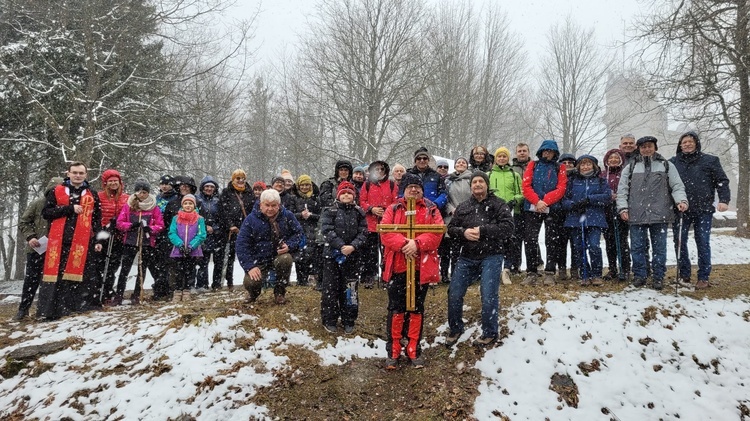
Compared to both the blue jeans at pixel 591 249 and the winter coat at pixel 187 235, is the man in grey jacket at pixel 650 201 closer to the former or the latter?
the blue jeans at pixel 591 249

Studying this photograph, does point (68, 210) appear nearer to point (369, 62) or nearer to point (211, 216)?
point (211, 216)

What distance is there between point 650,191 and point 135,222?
28.1ft

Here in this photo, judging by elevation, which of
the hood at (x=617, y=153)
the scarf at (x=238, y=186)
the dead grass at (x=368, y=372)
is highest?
the hood at (x=617, y=153)

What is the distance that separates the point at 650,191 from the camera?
5.71 metres

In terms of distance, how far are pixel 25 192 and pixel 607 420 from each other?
18256mm

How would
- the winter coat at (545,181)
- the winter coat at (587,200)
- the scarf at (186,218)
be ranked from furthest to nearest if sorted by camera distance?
the scarf at (186,218), the winter coat at (545,181), the winter coat at (587,200)

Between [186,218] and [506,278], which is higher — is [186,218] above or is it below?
above

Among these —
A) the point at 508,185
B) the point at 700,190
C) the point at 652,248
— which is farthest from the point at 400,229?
the point at 700,190

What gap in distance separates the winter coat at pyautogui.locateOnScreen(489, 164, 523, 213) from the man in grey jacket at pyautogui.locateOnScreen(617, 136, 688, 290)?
1.50m

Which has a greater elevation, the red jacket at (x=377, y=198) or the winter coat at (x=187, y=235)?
the red jacket at (x=377, y=198)

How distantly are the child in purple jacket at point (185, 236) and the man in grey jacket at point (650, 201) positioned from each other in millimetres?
7253

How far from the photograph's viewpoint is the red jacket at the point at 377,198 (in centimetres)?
704

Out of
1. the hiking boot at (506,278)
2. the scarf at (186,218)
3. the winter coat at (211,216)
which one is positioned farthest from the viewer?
the winter coat at (211,216)

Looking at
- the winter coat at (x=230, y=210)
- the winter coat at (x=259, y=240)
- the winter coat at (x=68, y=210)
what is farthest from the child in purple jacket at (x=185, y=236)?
the winter coat at (x=259, y=240)
